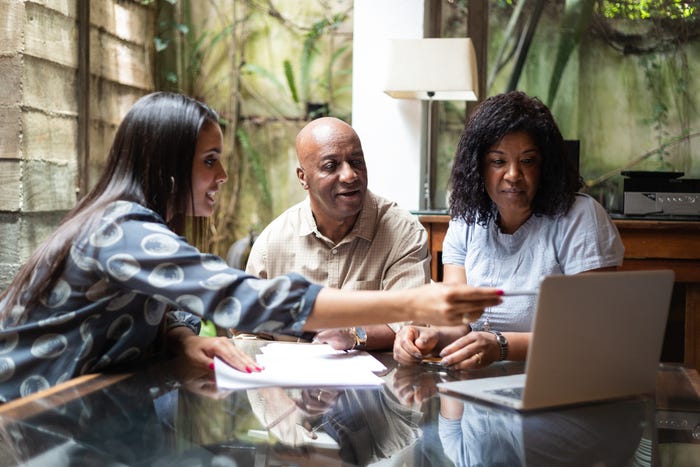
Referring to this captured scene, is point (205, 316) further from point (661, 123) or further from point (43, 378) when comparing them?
point (661, 123)

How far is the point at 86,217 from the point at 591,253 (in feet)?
4.02

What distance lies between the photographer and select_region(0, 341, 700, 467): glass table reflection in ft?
3.38

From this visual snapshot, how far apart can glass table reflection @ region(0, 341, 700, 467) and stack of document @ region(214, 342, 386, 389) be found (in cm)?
4

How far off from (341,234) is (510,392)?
1.10 meters

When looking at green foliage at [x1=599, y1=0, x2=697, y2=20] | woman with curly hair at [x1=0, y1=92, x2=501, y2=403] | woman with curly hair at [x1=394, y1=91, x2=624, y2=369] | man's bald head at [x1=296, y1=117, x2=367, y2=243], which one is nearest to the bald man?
man's bald head at [x1=296, y1=117, x2=367, y2=243]

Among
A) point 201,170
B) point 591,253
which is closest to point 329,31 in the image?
point 591,253

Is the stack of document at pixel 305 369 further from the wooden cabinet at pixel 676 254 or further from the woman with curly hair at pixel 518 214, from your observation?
the wooden cabinet at pixel 676 254

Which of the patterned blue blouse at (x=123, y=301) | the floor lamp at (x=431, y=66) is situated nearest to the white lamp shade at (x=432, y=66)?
the floor lamp at (x=431, y=66)

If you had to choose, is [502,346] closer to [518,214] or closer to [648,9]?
[518,214]

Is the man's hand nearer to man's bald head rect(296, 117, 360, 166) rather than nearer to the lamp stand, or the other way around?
man's bald head rect(296, 117, 360, 166)

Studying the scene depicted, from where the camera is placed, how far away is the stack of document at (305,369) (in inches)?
57.3

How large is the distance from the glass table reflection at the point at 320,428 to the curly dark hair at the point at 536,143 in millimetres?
784

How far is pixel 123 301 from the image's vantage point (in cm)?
151

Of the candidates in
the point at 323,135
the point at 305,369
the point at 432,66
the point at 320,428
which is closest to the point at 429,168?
the point at 432,66
